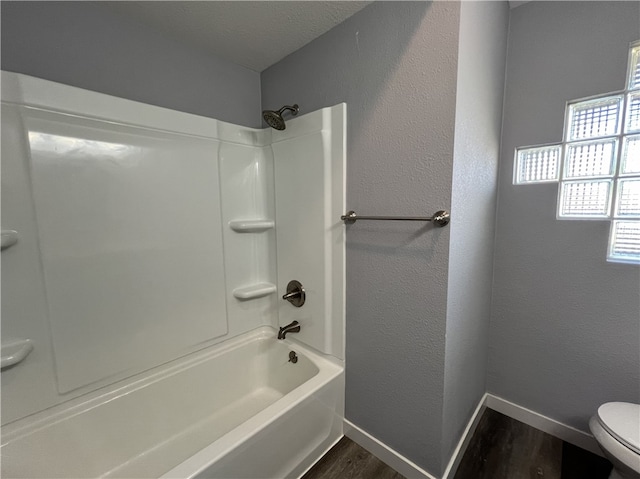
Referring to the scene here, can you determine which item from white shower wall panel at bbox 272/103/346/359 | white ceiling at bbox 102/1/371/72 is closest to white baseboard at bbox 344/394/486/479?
white shower wall panel at bbox 272/103/346/359

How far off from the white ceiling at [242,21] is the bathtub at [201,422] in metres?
1.71

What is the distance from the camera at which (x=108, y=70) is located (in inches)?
46.1

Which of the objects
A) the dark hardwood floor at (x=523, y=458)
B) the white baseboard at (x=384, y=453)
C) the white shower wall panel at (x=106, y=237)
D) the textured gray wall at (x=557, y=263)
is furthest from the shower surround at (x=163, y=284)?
the textured gray wall at (x=557, y=263)

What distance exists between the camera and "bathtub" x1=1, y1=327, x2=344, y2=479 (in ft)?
3.16

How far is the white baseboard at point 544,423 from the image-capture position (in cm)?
129

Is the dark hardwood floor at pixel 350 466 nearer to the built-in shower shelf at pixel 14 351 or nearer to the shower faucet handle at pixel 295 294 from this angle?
the shower faucet handle at pixel 295 294

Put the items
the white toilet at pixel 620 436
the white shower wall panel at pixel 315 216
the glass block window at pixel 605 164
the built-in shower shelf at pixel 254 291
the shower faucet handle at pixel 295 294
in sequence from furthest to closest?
the built-in shower shelf at pixel 254 291 < the shower faucet handle at pixel 295 294 < the white shower wall panel at pixel 315 216 < the glass block window at pixel 605 164 < the white toilet at pixel 620 436

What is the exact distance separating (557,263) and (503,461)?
102cm

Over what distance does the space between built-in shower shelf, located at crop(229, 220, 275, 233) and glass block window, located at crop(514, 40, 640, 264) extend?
1.55 meters

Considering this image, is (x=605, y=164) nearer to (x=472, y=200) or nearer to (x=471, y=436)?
(x=472, y=200)

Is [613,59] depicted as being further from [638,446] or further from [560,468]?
[560,468]

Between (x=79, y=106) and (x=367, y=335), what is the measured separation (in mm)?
→ 1592

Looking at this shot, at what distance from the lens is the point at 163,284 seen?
4.34 ft

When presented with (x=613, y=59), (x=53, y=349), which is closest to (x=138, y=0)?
(x=53, y=349)
